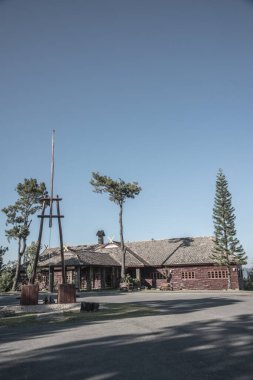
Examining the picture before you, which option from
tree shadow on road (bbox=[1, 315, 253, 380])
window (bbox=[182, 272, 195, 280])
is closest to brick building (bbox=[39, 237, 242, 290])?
window (bbox=[182, 272, 195, 280])

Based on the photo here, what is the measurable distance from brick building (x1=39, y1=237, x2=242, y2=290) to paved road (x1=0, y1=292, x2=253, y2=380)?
1117 inches

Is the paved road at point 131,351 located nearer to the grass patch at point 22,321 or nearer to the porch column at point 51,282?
the grass patch at point 22,321

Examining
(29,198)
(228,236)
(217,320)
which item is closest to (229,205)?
(228,236)

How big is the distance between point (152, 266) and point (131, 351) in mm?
36594

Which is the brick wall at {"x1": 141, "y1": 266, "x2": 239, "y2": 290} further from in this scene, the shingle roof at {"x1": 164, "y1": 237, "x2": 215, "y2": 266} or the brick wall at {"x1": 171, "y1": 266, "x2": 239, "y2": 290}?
the shingle roof at {"x1": 164, "y1": 237, "x2": 215, "y2": 266}

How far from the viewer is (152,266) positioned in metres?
43.7

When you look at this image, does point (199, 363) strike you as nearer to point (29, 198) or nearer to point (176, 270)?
point (176, 270)

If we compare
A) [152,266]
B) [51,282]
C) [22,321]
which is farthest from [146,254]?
[22,321]

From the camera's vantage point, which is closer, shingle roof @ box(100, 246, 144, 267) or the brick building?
the brick building

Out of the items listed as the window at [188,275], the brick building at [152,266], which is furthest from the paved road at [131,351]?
the window at [188,275]

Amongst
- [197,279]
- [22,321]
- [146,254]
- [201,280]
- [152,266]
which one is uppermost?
[146,254]

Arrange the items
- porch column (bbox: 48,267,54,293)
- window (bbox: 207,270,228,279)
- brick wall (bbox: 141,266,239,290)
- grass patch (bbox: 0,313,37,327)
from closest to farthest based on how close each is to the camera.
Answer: grass patch (bbox: 0,313,37,327), porch column (bbox: 48,267,54,293), brick wall (bbox: 141,266,239,290), window (bbox: 207,270,228,279)

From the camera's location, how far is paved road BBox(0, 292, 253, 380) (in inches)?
236

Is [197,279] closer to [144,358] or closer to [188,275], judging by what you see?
[188,275]
